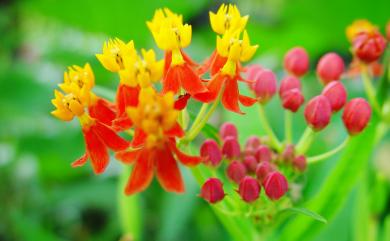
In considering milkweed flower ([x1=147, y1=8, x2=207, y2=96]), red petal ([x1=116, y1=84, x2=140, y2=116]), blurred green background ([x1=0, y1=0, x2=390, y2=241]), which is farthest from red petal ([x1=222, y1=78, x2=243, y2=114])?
blurred green background ([x1=0, y1=0, x2=390, y2=241])

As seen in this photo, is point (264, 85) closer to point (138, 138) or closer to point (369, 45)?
point (369, 45)

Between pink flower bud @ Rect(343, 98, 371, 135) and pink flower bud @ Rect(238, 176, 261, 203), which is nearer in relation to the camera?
pink flower bud @ Rect(238, 176, 261, 203)

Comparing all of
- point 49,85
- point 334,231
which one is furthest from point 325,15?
point 334,231

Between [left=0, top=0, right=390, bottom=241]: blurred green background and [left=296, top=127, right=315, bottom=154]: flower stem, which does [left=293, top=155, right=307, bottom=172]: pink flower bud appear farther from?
[left=0, top=0, right=390, bottom=241]: blurred green background

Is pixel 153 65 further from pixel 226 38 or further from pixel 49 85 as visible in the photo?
pixel 49 85

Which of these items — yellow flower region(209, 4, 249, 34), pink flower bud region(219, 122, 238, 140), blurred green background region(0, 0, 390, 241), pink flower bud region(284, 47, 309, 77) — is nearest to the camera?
yellow flower region(209, 4, 249, 34)

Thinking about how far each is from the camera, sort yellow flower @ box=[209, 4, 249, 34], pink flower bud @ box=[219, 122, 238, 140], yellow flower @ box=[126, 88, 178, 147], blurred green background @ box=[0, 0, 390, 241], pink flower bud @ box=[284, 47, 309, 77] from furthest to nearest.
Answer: blurred green background @ box=[0, 0, 390, 241] → pink flower bud @ box=[284, 47, 309, 77] → pink flower bud @ box=[219, 122, 238, 140] → yellow flower @ box=[209, 4, 249, 34] → yellow flower @ box=[126, 88, 178, 147]

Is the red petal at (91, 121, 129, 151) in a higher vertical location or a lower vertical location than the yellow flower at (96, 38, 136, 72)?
lower
